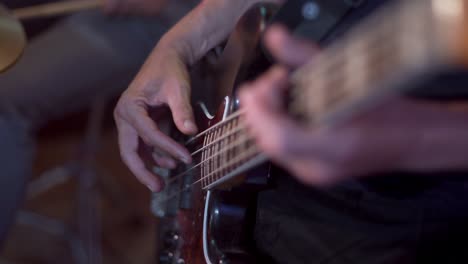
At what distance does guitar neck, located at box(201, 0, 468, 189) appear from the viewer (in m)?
0.42

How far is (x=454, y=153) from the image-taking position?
552 mm

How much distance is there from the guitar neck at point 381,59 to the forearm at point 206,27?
A: 52 centimetres

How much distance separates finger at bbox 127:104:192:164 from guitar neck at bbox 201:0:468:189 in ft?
1.26

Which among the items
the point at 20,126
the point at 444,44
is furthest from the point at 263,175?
the point at 20,126

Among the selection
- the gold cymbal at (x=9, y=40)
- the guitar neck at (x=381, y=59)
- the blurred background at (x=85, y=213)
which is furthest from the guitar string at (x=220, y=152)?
the blurred background at (x=85, y=213)

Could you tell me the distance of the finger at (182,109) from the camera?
916 mm

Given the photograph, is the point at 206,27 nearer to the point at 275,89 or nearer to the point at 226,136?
the point at 226,136

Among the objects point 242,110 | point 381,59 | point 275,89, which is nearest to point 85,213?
point 242,110

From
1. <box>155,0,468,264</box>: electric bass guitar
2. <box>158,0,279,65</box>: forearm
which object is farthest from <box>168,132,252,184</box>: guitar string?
<box>158,0,279,65</box>: forearm

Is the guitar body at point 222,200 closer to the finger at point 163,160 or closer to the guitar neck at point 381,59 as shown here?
the finger at point 163,160

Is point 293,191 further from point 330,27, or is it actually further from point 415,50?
point 415,50

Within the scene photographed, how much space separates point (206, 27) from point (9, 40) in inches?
16.1

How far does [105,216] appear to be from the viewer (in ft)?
6.15

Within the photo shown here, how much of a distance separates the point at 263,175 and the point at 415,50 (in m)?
0.45
